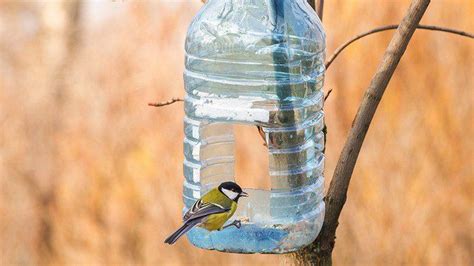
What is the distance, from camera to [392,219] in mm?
4895

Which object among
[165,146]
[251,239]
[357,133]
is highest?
[357,133]

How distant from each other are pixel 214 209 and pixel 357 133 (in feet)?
1.35

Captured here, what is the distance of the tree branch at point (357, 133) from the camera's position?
1941 mm

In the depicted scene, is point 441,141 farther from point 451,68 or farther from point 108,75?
point 108,75

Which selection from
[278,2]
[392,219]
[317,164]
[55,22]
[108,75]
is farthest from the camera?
[55,22]

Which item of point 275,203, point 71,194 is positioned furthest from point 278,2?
point 71,194

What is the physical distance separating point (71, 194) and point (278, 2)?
3.84m

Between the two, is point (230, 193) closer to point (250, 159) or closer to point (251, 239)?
point (251, 239)

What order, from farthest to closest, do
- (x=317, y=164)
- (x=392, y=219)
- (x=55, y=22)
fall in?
1. (x=55, y=22)
2. (x=392, y=219)
3. (x=317, y=164)

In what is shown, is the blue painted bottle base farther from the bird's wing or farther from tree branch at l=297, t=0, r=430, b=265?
tree branch at l=297, t=0, r=430, b=265

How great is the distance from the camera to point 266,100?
180 centimetres

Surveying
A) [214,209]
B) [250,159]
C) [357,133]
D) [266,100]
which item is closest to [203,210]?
[214,209]

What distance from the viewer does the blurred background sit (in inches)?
193

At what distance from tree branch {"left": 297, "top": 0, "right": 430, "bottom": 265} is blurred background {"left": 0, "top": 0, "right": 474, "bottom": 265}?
107 inches
